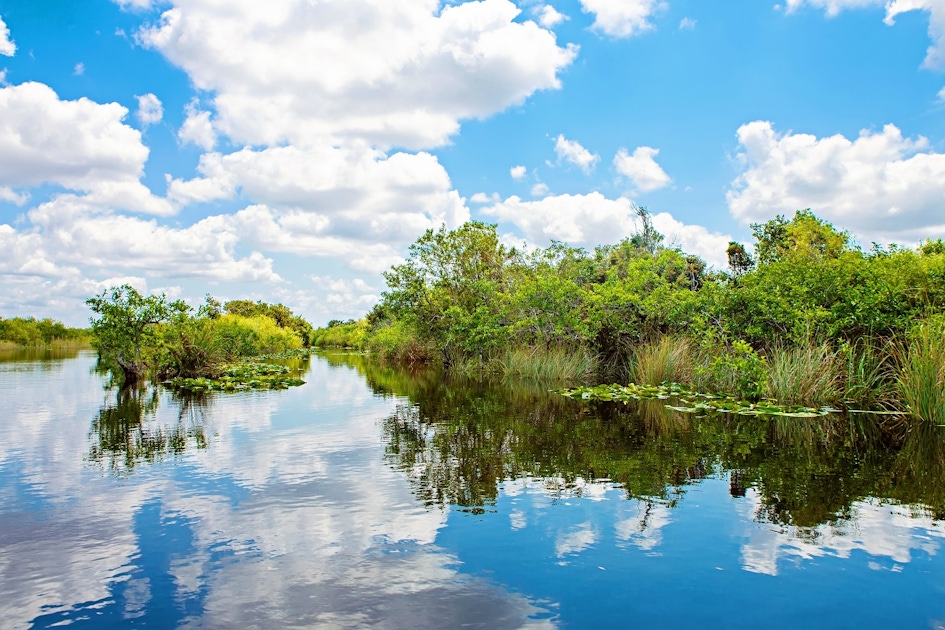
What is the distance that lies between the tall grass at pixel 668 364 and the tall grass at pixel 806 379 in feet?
12.3

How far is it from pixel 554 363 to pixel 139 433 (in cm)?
1452

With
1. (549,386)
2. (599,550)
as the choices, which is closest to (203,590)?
(599,550)

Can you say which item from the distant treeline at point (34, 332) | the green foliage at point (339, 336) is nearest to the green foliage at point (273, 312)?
the green foliage at point (339, 336)

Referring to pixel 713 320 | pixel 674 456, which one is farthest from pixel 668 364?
pixel 674 456

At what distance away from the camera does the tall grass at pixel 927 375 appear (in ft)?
36.4

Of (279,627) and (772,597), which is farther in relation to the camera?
(772,597)

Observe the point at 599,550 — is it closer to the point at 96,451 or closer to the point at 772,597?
the point at 772,597

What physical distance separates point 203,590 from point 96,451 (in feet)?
20.4

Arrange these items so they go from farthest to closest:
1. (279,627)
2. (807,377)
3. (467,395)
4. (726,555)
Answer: (467,395) → (807,377) → (726,555) → (279,627)

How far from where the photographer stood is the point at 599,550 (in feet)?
17.4

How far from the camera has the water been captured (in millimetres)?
4297

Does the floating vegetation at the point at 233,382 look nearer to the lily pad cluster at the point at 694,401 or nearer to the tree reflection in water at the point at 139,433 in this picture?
the tree reflection in water at the point at 139,433

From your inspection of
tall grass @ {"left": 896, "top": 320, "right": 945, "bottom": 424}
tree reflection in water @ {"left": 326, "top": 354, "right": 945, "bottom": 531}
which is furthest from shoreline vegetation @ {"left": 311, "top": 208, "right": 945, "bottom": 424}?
tree reflection in water @ {"left": 326, "top": 354, "right": 945, "bottom": 531}

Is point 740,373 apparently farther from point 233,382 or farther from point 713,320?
point 233,382
